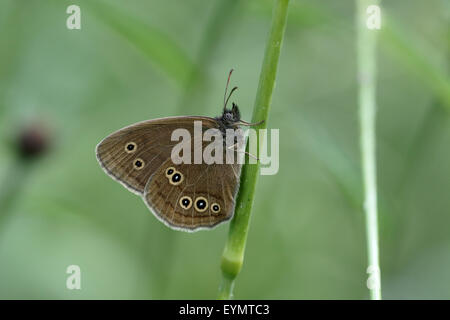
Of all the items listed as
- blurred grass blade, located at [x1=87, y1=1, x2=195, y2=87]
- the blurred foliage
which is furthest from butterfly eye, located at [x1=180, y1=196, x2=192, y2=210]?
blurred grass blade, located at [x1=87, y1=1, x2=195, y2=87]

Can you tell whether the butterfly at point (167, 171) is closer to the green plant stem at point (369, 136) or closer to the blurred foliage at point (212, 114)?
the blurred foliage at point (212, 114)

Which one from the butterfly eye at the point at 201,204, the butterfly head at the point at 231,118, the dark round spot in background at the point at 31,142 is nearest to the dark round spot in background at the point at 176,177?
the butterfly eye at the point at 201,204

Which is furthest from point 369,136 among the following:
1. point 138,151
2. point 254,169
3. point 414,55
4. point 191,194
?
point 138,151

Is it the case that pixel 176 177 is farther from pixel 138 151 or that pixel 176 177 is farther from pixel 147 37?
pixel 147 37

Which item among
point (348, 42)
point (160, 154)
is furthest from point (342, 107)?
point (160, 154)

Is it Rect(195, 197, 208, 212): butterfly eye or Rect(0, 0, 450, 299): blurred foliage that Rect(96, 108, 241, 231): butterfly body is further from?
Rect(0, 0, 450, 299): blurred foliage

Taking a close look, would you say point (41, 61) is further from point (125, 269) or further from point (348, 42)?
point (348, 42)
